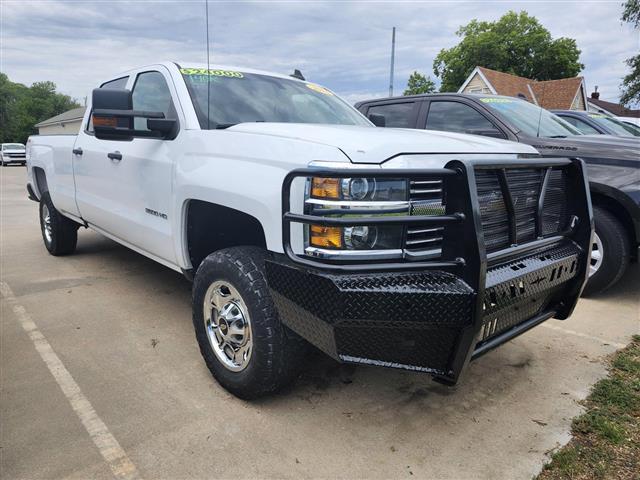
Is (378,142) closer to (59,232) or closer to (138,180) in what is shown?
(138,180)

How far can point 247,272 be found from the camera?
2.52m

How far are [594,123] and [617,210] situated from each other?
3.96 meters

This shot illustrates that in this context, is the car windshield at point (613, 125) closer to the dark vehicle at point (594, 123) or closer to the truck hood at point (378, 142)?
the dark vehicle at point (594, 123)

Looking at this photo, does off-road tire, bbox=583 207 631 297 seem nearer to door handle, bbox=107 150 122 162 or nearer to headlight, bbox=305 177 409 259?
headlight, bbox=305 177 409 259

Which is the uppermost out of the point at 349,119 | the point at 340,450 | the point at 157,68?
the point at 157,68

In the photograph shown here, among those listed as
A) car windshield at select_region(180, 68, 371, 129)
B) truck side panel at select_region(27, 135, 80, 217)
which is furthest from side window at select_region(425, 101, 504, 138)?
truck side panel at select_region(27, 135, 80, 217)

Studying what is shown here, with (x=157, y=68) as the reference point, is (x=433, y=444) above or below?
below

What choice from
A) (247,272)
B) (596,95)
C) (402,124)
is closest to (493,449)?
(247,272)

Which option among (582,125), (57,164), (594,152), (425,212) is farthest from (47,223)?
(582,125)

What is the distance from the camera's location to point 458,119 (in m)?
5.63

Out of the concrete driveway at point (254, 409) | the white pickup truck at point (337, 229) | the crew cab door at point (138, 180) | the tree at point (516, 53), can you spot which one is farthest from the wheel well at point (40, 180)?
the tree at point (516, 53)

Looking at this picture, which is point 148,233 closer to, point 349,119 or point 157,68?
point 157,68

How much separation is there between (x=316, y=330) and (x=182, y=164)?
4.88 ft

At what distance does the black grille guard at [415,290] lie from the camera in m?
2.02
